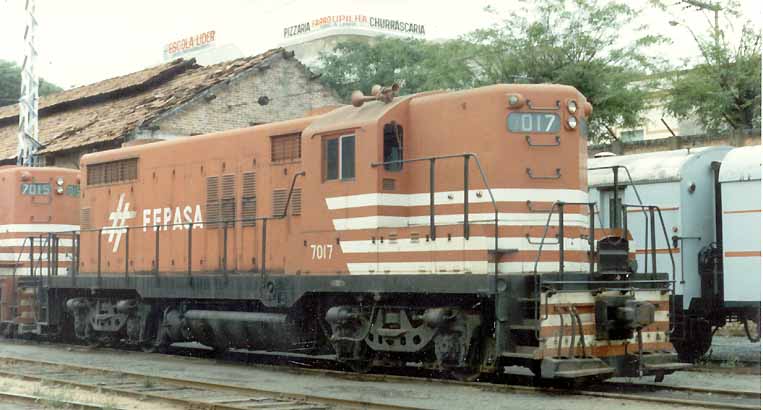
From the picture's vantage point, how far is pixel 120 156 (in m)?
15.8

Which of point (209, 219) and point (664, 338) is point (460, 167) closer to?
point (664, 338)

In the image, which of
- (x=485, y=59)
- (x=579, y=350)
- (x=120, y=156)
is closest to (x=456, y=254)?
(x=579, y=350)

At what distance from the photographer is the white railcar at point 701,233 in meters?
13.5

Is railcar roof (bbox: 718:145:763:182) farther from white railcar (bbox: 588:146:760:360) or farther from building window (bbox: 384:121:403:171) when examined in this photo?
building window (bbox: 384:121:403:171)

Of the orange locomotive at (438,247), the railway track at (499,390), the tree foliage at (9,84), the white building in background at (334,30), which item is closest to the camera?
the railway track at (499,390)

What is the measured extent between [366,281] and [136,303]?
5.39 m

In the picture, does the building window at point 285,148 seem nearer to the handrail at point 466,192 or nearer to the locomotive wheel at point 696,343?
the handrail at point 466,192

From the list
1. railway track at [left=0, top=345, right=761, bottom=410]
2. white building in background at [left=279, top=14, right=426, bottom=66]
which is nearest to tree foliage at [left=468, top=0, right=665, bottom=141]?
railway track at [left=0, top=345, right=761, bottom=410]

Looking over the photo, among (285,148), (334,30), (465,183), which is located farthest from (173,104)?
(334,30)

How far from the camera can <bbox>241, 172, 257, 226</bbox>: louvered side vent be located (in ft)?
43.6

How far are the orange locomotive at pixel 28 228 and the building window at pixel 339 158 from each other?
7.49 metres

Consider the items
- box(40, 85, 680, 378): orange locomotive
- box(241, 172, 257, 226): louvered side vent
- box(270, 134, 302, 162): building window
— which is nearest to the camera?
box(40, 85, 680, 378): orange locomotive

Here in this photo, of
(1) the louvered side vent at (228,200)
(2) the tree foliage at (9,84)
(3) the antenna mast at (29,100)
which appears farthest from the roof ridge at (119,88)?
(2) the tree foliage at (9,84)

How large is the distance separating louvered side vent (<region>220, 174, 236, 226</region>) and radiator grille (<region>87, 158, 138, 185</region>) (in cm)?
235
